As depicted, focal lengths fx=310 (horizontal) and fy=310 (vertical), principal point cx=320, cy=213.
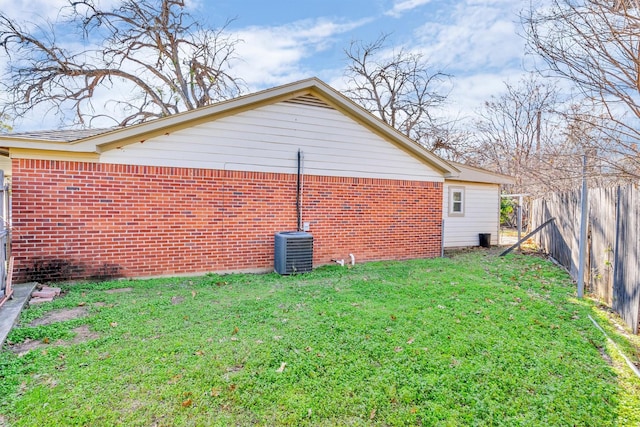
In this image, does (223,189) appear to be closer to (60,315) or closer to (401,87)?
(60,315)

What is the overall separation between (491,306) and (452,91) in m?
18.1

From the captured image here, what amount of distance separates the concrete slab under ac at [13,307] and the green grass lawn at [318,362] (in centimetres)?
15

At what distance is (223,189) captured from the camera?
6.87m

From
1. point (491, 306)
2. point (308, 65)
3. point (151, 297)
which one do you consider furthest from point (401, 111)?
point (151, 297)

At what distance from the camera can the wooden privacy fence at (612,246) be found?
4.13 m

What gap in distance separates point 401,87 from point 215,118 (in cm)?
1740

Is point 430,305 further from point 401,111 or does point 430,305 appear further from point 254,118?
point 401,111

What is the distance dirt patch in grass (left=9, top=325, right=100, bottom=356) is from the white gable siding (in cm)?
357

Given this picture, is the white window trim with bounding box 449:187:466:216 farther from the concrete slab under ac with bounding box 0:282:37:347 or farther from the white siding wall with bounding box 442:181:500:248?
the concrete slab under ac with bounding box 0:282:37:347

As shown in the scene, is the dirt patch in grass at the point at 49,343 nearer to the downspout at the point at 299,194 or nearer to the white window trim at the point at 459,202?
the downspout at the point at 299,194

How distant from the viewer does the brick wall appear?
18.4 ft

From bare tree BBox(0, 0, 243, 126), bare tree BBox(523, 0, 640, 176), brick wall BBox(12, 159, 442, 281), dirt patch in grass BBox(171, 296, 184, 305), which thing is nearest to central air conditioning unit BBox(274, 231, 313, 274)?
brick wall BBox(12, 159, 442, 281)

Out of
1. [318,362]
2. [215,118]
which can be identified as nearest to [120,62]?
[215,118]

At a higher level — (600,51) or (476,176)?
(600,51)
